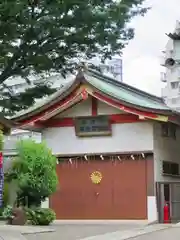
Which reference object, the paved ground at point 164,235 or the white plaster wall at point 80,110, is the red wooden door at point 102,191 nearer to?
the white plaster wall at point 80,110

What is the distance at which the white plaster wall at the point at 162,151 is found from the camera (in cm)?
2439

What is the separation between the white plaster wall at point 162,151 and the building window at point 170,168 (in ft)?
0.68

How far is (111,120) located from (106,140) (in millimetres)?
1012

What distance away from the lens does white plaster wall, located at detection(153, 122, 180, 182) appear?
24.4 metres

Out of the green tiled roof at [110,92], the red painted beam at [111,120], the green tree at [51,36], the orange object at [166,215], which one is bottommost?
the orange object at [166,215]

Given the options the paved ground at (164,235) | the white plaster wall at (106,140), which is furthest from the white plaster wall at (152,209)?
the paved ground at (164,235)

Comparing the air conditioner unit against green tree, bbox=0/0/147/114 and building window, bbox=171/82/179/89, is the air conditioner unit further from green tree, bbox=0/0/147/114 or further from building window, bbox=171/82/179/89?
green tree, bbox=0/0/147/114

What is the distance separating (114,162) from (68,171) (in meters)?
2.51

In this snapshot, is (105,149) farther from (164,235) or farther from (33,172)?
(164,235)

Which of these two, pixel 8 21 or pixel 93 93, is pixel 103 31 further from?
pixel 8 21

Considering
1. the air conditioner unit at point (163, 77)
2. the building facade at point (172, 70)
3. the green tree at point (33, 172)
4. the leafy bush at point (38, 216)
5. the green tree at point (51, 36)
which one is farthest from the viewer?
the air conditioner unit at point (163, 77)

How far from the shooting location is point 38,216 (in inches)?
802

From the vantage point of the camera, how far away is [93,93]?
24.5m

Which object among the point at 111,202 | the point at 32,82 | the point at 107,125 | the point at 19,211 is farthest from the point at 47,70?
the point at 19,211
